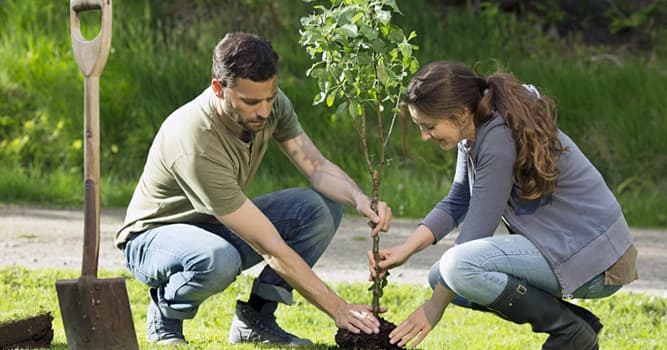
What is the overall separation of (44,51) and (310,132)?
2745 mm

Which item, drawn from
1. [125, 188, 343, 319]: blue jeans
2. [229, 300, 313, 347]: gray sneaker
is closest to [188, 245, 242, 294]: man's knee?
[125, 188, 343, 319]: blue jeans

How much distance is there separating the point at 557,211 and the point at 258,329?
1303mm

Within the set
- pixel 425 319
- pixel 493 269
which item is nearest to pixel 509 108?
pixel 493 269

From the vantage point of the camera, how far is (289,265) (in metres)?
3.87

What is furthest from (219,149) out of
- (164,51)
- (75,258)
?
(164,51)

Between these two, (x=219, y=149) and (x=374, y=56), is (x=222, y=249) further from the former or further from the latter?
(x=374, y=56)

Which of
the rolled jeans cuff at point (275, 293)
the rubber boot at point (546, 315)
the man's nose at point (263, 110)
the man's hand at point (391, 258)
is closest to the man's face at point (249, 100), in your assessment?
the man's nose at point (263, 110)

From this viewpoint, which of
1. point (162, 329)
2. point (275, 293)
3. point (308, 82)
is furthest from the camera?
point (308, 82)

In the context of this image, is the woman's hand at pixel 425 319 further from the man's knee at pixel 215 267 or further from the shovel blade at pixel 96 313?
the shovel blade at pixel 96 313

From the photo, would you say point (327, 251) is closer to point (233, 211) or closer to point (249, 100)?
point (233, 211)

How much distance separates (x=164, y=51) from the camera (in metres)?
10.5

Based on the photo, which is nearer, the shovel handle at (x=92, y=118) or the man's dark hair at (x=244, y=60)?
the shovel handle at (x=92, y=118)

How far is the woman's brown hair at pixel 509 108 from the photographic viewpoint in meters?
3.66

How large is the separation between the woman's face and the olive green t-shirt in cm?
67
